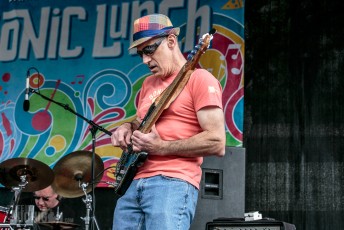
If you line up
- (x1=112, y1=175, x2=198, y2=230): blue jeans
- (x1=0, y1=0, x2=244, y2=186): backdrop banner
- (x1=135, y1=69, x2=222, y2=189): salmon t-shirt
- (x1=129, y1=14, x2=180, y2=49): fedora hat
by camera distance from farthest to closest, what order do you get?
(x1=0, y1=0, x2=244, y2=186): backdrop banner < (x1=129, y1=14, x2=180, y2=49): fedora hat < (x1=135, y1=69, x2=222, y2=189): salmon t-shirt < (x1=112, y1=175, x2=198, y2=230): blue jeans

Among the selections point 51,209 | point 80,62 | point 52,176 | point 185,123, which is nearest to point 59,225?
point 51,209

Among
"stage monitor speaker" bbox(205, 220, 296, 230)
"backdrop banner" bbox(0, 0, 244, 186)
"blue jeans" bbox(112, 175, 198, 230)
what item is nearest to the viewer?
"blue jeans" bbox(112, 175, 198, 230)

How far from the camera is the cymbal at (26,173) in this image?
6328 millimetres

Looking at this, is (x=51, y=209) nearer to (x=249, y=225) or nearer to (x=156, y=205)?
(x=249, y=225)

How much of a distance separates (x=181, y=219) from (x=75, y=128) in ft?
12.9

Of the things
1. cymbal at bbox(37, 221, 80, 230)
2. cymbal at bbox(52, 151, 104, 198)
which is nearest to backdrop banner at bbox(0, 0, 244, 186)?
cymbal at bbox(52, 151, 104, 198)

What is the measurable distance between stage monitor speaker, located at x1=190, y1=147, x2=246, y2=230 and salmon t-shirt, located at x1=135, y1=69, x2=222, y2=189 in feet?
2.30

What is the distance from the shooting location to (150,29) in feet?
10.2

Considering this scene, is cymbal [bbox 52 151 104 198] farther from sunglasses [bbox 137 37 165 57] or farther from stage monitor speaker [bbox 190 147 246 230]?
sunglasses [bbox 137 37 165 57]

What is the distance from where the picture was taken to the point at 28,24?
7.01m

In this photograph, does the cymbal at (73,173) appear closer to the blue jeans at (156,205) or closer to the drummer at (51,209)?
the drummer at (51,209)

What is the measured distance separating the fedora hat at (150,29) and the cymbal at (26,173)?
3.43m

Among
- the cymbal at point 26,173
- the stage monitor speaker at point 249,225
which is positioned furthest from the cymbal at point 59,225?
the stage monitor speaker at point 249,225

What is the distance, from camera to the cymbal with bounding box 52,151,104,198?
6.36 m
